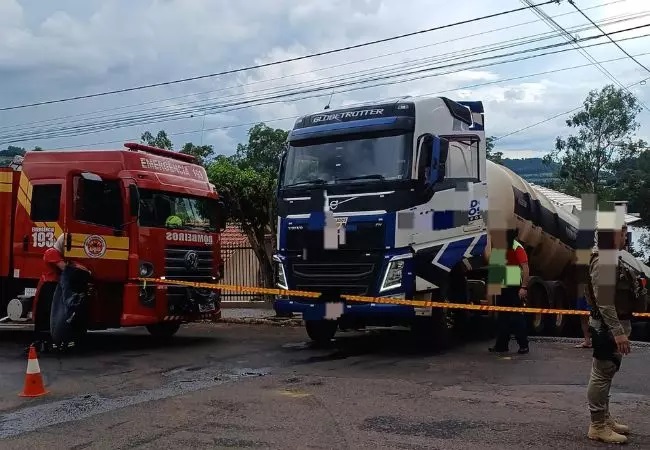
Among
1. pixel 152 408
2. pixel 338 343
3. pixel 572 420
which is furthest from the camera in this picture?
pixel 338 343

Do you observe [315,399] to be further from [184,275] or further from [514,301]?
[184,275]

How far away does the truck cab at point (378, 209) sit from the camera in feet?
30.0

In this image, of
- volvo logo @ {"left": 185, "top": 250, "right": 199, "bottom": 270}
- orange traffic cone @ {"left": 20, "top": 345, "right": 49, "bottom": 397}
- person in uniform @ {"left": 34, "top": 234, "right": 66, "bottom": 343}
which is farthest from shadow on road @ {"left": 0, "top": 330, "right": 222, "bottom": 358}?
orange traffic cone @ {"left": 20, "top": 345, "right": 49, "bottom": 397}

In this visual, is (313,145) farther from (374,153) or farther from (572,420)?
(572,420)

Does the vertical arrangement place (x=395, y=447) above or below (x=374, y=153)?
below

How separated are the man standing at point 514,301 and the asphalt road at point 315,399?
354 millimetres

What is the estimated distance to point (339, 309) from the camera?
372 inches

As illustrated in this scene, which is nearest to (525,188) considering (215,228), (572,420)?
(215,228)

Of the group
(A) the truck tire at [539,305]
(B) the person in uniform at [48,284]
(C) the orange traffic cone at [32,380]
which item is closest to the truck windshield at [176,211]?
(B) the person in uniform at [48,284]

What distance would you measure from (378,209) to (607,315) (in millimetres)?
4301

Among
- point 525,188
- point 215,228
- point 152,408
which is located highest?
point 525,188

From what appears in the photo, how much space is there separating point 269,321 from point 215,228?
12.6 ft

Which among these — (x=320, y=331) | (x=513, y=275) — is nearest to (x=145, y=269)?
(x=320, y=331)

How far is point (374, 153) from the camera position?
945 cm
